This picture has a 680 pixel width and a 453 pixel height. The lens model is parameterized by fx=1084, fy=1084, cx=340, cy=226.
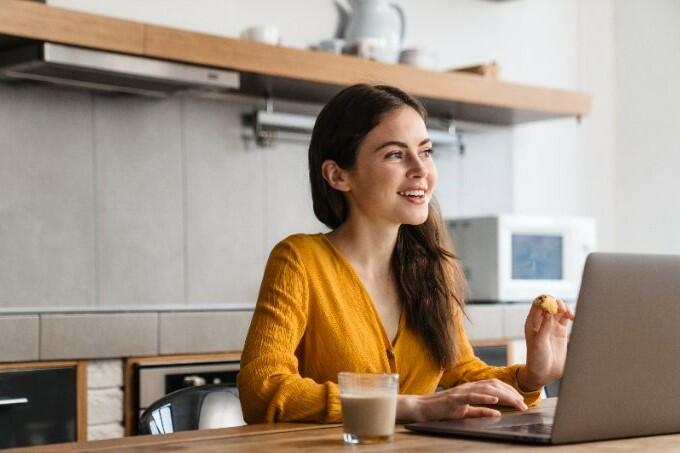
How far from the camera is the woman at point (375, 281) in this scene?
1.72m

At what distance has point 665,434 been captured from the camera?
136 cm

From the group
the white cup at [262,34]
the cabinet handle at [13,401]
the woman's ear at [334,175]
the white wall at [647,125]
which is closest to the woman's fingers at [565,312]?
the woman's ear at [334,175]

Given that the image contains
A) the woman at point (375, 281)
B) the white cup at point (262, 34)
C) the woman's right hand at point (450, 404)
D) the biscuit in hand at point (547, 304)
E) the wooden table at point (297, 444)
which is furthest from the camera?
the white cup at point (262, 34)

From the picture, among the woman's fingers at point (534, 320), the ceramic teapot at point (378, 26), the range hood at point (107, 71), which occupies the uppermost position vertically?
the ceramic teapot at point (378, 26)

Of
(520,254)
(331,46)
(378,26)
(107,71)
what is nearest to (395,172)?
(107,71)

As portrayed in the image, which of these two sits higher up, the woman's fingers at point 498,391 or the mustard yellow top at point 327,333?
the mustard yellow top at point 327,333

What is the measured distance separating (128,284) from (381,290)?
1757 millimetres

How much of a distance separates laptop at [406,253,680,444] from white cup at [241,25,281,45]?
232 cm

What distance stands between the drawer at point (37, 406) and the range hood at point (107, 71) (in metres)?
0.84

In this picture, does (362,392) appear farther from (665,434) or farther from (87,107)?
(87,107)

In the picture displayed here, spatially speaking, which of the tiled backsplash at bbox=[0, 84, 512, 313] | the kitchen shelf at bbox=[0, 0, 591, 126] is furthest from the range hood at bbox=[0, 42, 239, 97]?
the tiled backsplash at bbox=[0, 84, 512, 313]

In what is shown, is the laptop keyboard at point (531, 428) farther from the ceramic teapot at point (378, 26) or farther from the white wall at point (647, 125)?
the white wall at point (647, 125)

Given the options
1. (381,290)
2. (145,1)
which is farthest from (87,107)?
(381,290)

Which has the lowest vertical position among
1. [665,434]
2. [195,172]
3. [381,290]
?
[665,434]
